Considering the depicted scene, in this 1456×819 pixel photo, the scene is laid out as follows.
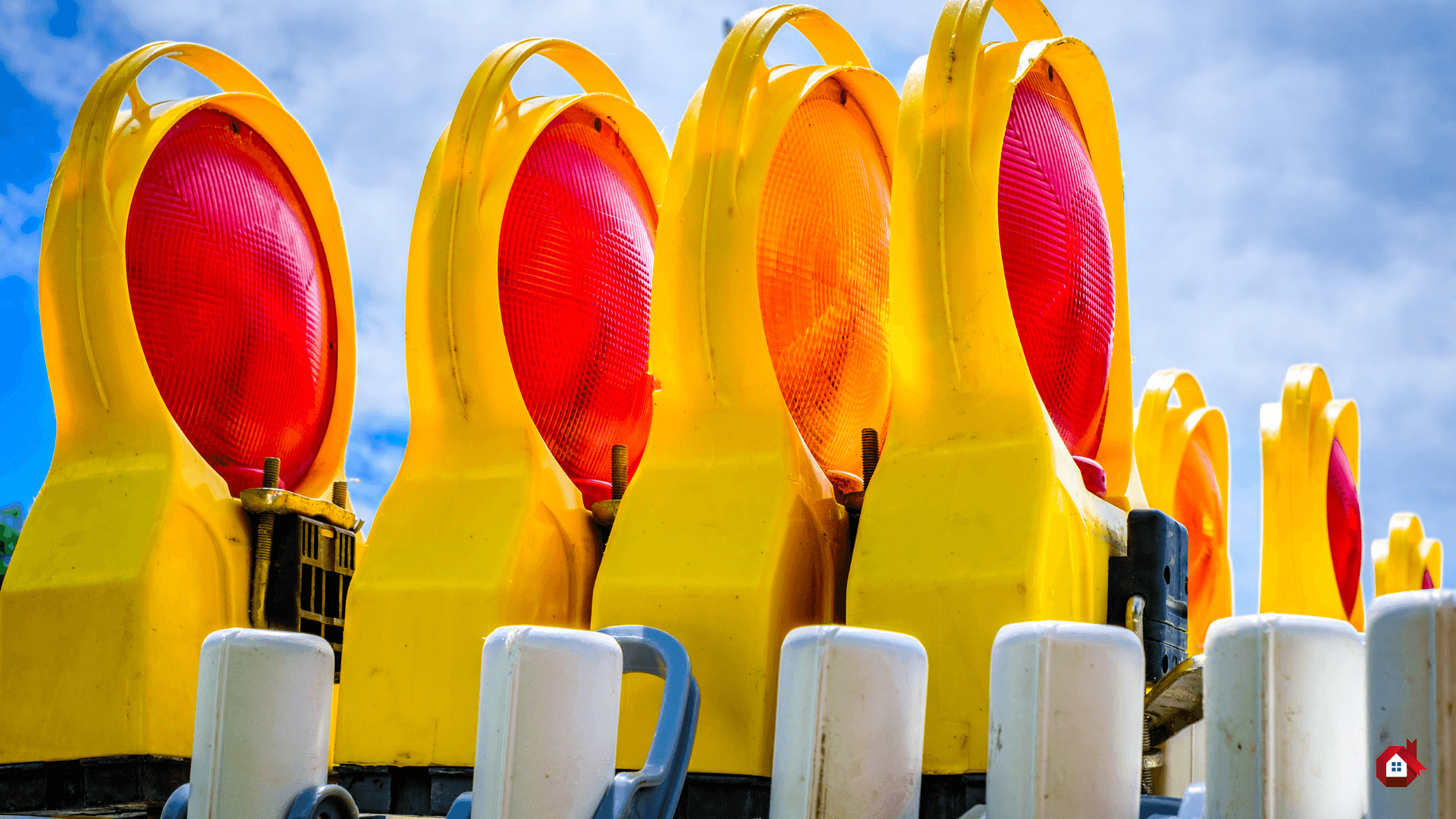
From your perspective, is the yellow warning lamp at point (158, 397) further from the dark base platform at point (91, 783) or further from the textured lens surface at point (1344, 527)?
the textured lens surface at point (1344, 527)

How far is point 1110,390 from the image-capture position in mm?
6137

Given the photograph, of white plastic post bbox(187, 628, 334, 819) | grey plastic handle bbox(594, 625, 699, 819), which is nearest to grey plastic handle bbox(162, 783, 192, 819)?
white plastic post bbox(187, 628, 334, 819)

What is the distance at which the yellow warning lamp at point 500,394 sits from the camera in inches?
216

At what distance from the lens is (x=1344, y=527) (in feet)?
37.0

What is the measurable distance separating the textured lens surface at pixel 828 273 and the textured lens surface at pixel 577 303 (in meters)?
0.85

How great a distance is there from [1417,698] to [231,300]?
5515 mm

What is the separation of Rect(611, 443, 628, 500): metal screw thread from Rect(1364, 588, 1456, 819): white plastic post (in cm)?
359

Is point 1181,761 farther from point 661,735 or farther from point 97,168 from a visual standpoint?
point 97,168

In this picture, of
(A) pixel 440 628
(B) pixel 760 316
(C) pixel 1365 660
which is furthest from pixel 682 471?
(C) pixel 1365 660

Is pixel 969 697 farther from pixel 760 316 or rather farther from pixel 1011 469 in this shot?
pixel 760 316

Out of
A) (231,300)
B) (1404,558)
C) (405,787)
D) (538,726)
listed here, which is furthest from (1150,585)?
(1404,558)

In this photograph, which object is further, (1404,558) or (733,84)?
(1404,558)

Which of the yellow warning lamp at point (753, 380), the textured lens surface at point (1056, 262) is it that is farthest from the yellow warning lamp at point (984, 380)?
the yellow warning lamp at point (753, 380)

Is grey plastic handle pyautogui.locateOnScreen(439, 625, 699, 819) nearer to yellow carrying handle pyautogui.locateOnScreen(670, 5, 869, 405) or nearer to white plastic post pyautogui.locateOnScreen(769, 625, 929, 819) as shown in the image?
white plastic post pyautogui.locateOnScreen(769, 625, 929, 819)
